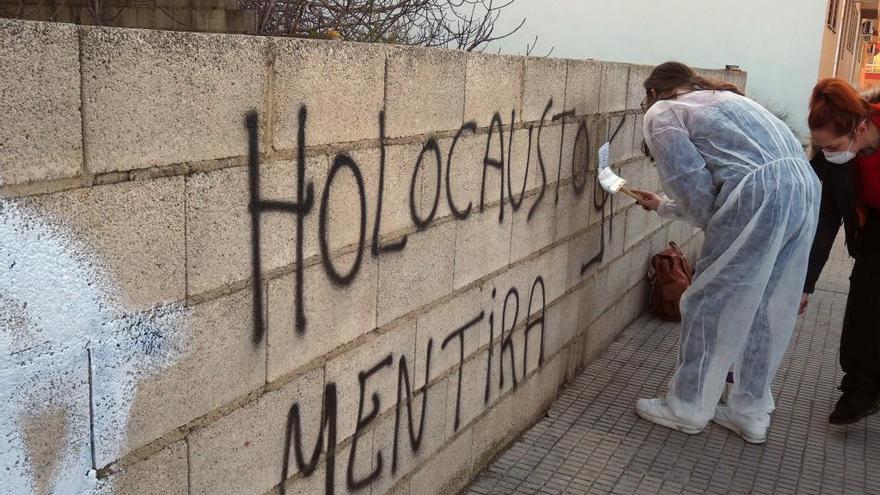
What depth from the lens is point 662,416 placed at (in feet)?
13.9

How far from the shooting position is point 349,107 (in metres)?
2.41

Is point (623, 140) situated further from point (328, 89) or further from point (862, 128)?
point (328, 89)

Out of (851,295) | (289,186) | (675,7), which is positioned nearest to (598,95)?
(851,295)

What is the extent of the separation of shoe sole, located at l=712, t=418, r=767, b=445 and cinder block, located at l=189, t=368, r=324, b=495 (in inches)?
96.0

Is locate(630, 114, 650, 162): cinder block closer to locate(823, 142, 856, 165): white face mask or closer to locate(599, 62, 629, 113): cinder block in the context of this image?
locate(599, 62, 629, 113): cinder block

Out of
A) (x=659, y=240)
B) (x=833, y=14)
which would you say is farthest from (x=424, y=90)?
(x=833, y=14)

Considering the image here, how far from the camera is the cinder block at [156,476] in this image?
70.4 inches

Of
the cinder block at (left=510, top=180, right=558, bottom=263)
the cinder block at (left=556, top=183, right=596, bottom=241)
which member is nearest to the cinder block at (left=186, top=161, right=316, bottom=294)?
the cinder block at (left=510, top=180, right=558, bottom=263)

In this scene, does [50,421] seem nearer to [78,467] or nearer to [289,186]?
[78,467]

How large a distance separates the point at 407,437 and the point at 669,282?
131 inches

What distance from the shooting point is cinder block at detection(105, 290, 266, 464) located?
1.82 metres

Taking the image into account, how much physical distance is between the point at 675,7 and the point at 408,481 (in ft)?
45.1

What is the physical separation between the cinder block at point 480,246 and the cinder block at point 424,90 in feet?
1.34

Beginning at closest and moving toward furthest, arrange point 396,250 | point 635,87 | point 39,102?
1. point 39,102
2. point 396,250
3. point 635,87
